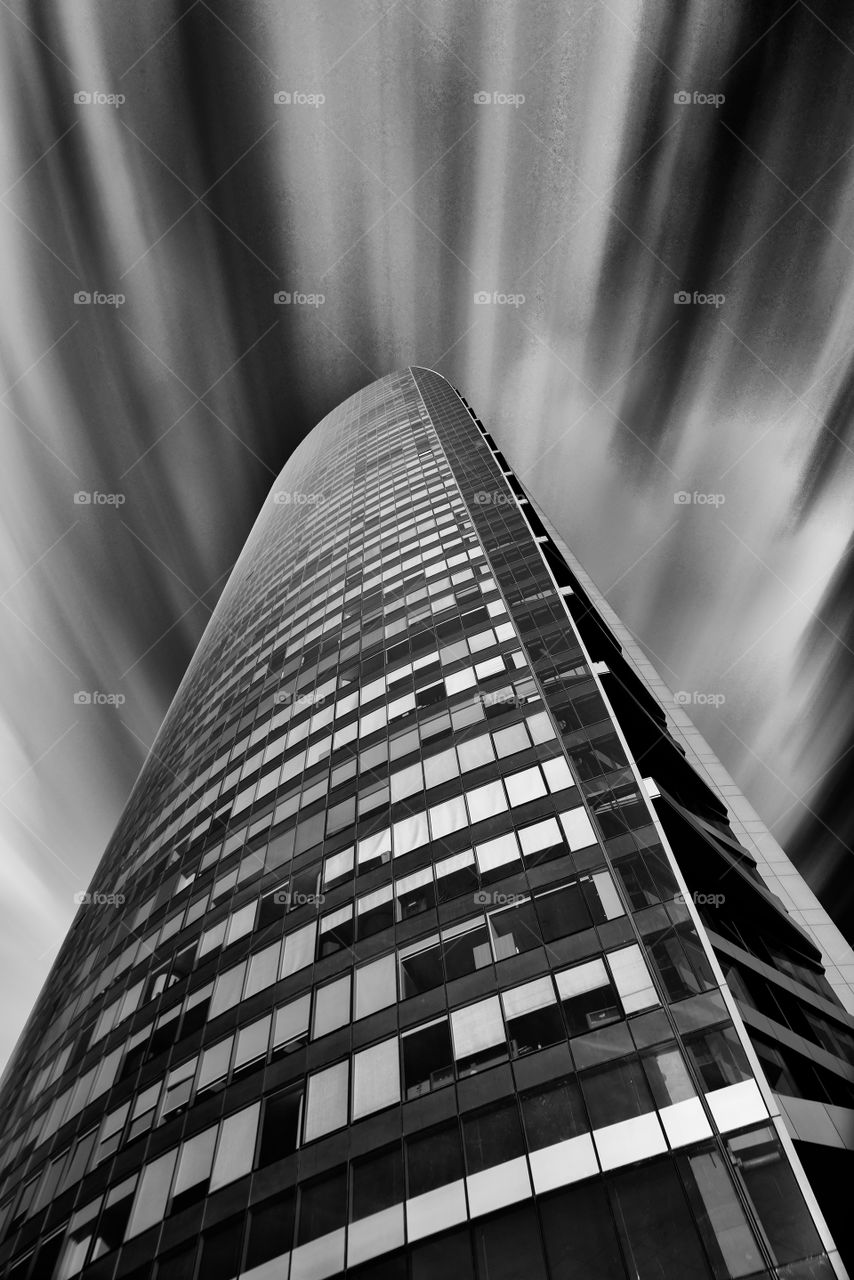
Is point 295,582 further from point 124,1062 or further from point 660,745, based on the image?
point 124,1062

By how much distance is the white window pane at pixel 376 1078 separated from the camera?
20.0 meters

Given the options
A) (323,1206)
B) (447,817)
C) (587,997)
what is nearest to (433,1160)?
(323,1206)

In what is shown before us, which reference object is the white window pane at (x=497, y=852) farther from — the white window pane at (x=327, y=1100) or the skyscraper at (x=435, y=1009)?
the white window pane at (x=327, y=1100)

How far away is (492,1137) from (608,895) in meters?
7.38

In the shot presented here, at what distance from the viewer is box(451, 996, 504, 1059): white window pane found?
789 inches

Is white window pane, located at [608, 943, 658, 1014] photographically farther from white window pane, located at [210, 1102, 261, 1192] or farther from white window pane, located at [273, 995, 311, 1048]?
white window pane, located at [210, 1102, 261, 1192]

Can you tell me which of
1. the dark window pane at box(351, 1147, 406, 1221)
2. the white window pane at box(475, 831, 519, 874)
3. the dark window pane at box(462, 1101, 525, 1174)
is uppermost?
the white window pane at box(475, 831, 519, 874)

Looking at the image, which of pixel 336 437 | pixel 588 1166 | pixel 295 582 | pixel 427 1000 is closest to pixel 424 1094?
pixel 427 1000

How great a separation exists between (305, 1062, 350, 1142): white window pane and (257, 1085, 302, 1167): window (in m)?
0.40

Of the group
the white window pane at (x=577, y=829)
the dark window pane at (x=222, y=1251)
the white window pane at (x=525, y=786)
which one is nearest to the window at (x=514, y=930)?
the white window pane at (x=577, y=829)

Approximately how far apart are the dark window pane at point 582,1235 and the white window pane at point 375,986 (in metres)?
7.97

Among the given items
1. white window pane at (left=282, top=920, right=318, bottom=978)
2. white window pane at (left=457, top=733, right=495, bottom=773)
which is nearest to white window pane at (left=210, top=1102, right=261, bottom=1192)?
white window pane at (left=282, top=920, right=318, bottom=978)

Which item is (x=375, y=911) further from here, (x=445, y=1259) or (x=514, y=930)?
(x=445, y=1259)

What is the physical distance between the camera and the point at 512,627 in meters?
39.6
